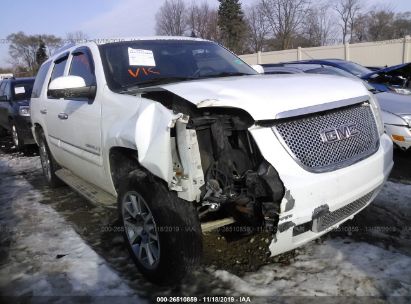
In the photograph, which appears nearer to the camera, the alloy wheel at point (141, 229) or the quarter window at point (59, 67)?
the alloy wheel at point (141, 229)

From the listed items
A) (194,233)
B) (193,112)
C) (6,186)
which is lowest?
(6,186)

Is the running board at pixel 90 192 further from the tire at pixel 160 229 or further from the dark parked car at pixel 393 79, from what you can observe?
the dark parked car at pixel 393 79

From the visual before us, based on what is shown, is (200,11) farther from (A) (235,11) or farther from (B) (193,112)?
(B) (193,112)

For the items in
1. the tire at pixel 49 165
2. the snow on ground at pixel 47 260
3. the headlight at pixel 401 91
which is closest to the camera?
the snow on ground at pixel 47 260

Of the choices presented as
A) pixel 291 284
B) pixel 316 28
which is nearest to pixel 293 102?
pixel 291 284

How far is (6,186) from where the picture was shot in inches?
257

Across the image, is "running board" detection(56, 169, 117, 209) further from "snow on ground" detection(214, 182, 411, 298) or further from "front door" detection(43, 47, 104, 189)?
"snow on ground" detection(214, 182, 411, 298)

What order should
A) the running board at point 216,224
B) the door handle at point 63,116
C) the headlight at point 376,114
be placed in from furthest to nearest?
the door handle at point 63,116 → the headlight at point 376,114 → the running board at point 216,224

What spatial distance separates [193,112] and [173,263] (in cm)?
105

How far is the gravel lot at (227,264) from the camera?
2967 millimetres

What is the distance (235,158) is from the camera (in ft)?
9.18

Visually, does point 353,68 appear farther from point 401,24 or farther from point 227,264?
point 401,24

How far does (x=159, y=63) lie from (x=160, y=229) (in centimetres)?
179

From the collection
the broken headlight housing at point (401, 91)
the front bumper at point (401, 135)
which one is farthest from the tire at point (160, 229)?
A: the broken headlight housing at point (401, 91)
